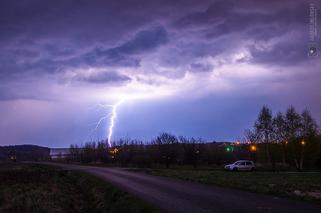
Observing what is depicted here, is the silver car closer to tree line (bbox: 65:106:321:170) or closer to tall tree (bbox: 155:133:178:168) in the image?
tree line (bbox: 65:106:321:170)

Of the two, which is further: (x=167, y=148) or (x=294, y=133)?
(x=167, y=148)

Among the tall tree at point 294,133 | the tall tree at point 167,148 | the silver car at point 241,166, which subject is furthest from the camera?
the tall tree at point 167,148

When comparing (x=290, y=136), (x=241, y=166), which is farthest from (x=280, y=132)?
(x=241, y=166)

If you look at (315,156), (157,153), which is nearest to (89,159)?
(157,153)

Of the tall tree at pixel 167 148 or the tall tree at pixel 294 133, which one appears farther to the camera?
the tall tree at pixel 167 148

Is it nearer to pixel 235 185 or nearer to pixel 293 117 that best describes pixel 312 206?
pixel 235 185

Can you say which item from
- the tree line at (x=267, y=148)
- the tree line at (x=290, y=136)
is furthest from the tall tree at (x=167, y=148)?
the tree line at (x=290, y=136)

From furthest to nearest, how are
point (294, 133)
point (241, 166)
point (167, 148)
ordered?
point (167, 148), point (294, 133), point (241, 166)

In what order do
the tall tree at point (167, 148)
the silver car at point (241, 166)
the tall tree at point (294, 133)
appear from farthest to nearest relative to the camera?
the tall tree at point (167, 148), the tall tree at point (294, 133), the silver car at point (241, 166)

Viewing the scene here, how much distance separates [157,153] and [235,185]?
72.2 metres

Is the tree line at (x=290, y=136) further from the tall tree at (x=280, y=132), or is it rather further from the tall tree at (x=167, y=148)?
the tall tree at (x=167, y=148)

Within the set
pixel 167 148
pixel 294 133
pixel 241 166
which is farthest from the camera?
pixel 167 148

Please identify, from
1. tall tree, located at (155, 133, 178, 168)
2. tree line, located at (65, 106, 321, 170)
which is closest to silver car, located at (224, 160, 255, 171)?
tree line, located at (65, 106, 321, 170)

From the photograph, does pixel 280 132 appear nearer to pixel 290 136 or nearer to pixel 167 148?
pixel 290 136
